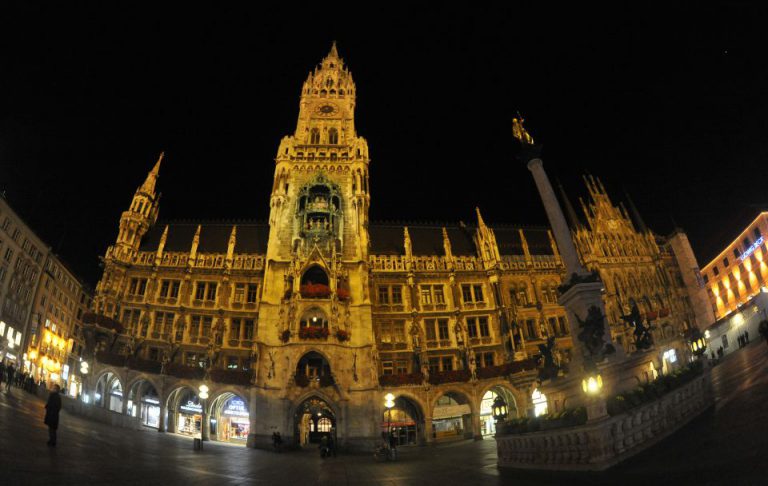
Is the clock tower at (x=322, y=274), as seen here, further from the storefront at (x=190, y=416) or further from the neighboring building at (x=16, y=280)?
the neighboring building at (x=16, y=280)

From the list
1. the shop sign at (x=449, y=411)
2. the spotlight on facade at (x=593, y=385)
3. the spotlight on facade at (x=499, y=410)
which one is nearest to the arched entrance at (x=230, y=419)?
the shop sign at (x=449, y=411)

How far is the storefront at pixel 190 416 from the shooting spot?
127 ft

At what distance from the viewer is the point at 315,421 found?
4228cm

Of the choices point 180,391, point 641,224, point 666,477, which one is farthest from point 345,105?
point 666,477

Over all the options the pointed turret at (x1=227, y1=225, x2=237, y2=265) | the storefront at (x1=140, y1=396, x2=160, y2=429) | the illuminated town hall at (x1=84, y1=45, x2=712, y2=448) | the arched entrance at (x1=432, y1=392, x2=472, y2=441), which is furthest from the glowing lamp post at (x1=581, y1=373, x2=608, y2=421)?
the pointed turret at (x1=227, y1=225, x2=237, y2=265)

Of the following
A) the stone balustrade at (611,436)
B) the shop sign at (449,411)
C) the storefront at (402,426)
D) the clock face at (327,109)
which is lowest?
the storefront at (402,426)

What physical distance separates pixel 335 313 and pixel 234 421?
14.3 metres

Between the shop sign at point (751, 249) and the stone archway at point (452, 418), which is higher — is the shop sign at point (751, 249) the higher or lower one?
the higher one

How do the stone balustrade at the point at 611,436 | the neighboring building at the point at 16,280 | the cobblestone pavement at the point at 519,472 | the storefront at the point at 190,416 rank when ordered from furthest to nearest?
the neighboring building at the point at 16,280 < the storefront at the point at 190,416 < the stone balustrade at the point at 611,436 < the cobblestone pavement at the point at 519,472

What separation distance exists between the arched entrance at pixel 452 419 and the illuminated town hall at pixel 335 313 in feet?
0.72

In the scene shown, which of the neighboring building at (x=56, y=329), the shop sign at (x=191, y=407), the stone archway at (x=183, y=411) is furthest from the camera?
the neighboring building at (x=56, y=329)

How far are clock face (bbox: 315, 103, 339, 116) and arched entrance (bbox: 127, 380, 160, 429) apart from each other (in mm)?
39452

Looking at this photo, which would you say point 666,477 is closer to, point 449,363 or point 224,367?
point 449,363

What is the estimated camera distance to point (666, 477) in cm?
908
